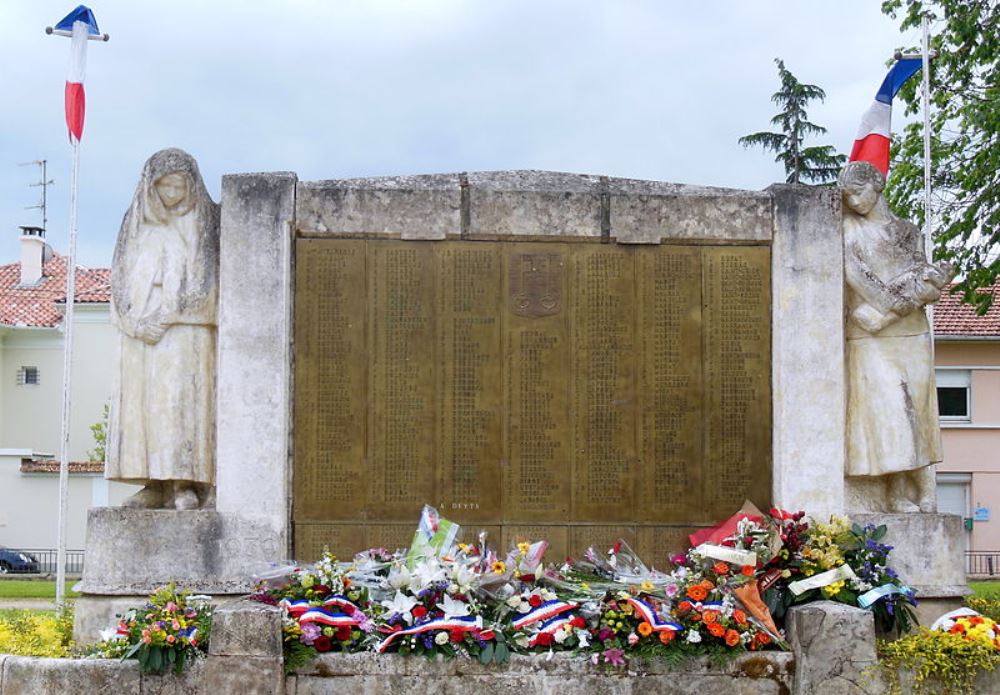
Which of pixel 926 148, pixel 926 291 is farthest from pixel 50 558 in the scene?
pixel 926 291

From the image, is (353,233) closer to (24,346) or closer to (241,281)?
(241,281)

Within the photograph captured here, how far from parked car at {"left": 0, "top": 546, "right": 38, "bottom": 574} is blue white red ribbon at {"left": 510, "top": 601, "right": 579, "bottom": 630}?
26.4 m

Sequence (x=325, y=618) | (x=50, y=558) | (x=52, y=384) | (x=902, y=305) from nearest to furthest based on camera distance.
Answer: (x=325, y=618)
(x=902, y=305)
(x=50, y=558)
(x=52, y=384)

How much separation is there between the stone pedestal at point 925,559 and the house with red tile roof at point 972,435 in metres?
24.6

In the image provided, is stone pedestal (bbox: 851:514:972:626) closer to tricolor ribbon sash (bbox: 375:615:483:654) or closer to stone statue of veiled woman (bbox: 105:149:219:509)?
tricolor ribbon sash (bbox: 375:615:483:654)

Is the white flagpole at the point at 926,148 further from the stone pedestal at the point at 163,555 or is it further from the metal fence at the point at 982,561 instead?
the metal fence at the point at 982,561

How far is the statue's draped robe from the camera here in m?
9.79

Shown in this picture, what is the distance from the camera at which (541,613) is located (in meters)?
8.10

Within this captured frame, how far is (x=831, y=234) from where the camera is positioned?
9.98 metres

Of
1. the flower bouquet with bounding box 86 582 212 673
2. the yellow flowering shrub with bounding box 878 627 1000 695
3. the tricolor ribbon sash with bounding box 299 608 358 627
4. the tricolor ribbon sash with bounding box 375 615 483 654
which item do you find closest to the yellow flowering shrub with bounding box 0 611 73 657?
the flower bouquet with bounding box 86 582 212 673

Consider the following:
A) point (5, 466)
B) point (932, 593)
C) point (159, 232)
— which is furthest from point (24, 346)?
point (932, 593)

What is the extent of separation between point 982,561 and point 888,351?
25.3 metres

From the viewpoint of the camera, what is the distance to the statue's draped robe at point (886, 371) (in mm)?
9789

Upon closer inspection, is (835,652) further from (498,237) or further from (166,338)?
(166,338)
